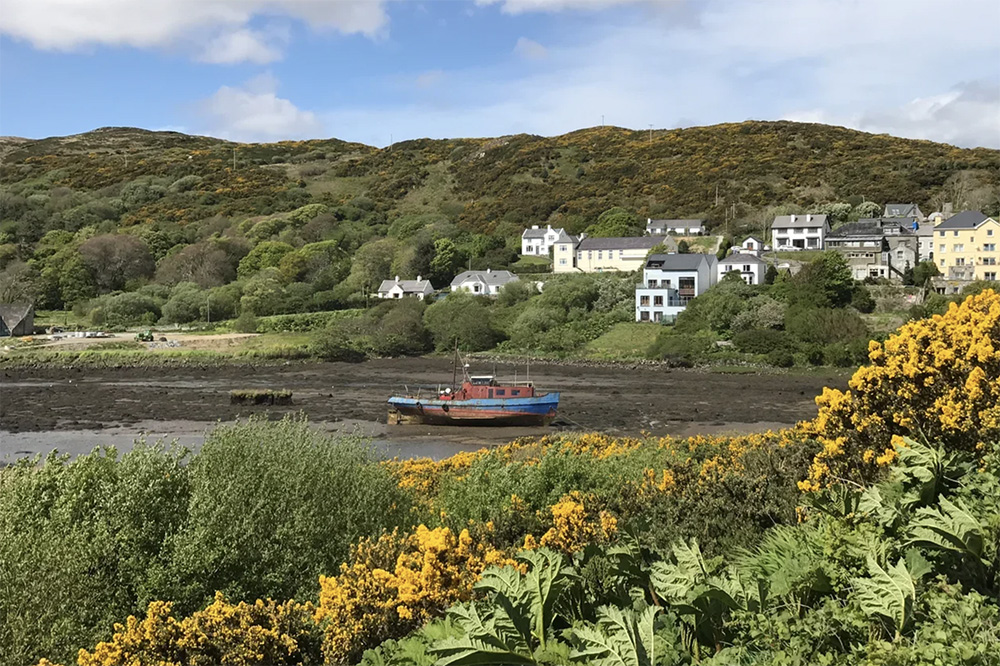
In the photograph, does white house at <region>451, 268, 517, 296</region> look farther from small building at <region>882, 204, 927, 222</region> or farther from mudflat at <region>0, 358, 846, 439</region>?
small building at <region>882, 204, 927, 222</region>

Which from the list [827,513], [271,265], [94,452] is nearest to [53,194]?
[271,265]

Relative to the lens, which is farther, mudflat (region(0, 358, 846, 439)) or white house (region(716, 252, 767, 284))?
white house (region(716, 252, 767, 284))

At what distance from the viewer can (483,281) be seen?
81.2m

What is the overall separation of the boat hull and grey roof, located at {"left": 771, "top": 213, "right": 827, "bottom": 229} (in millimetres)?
53755

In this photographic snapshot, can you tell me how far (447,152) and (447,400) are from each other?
395 feet

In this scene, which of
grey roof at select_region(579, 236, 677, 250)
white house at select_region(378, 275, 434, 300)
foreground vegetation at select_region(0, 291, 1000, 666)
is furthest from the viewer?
grey roof at select_region(579, 236, 677, 250)

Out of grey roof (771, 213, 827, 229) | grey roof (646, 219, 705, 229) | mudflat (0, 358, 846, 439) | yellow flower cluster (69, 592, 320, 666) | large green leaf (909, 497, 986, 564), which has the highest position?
grey roof (646, 219, 705, 229)

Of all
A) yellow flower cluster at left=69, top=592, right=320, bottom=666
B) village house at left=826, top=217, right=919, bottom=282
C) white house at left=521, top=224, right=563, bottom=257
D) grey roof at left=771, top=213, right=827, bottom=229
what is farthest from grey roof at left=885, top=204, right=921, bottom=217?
yellow flower cluster at left=69, top=592, right=320, bottom=666

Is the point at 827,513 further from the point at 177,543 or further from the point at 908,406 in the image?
the point at 177,543

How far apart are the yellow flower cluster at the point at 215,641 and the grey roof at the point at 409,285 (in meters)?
76.5

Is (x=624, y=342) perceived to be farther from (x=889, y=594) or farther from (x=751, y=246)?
(x=889, y=594)

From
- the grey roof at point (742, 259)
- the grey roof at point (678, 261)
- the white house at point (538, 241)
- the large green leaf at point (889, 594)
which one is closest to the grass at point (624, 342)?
the grey roof at point (678, 261)

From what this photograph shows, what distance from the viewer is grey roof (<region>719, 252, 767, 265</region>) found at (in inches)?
2756

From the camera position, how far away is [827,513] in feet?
18.2
